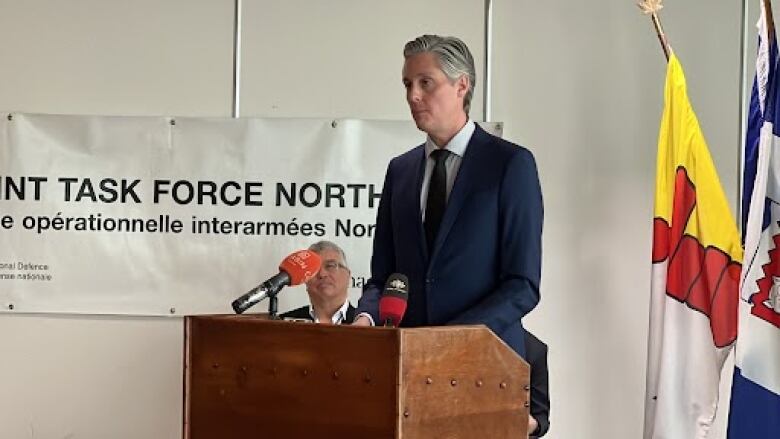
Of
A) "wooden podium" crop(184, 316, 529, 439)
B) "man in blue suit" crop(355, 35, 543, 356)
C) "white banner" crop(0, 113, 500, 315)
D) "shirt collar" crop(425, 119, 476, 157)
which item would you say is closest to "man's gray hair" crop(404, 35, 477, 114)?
"man in blue suit" crop(355, 35, 543, 356)

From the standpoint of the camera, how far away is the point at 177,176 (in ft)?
14.4

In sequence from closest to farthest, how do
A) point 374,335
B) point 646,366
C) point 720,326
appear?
point 374,335
point 720,326
point 646,366

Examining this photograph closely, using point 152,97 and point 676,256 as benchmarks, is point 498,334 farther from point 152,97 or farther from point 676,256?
point 152,97

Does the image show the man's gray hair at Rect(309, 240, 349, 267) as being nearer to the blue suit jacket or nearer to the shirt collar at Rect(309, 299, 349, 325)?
the shirt collar at Rect(309, 299, 349, 325)

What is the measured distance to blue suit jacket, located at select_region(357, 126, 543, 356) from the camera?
2.38 meters

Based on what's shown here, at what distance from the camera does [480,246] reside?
7.84ft

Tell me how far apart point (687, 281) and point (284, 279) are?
205cm

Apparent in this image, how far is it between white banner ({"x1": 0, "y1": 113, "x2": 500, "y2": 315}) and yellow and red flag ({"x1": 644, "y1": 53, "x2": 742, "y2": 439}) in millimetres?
1016

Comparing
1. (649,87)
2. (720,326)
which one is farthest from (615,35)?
(720,326)

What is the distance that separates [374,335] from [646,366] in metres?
2.49

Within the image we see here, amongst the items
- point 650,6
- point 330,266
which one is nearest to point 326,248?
point 330,266

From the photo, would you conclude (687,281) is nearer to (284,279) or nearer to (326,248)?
(326,248)

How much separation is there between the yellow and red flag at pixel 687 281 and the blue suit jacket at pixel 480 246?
1519 mm

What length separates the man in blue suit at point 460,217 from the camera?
238 cm
